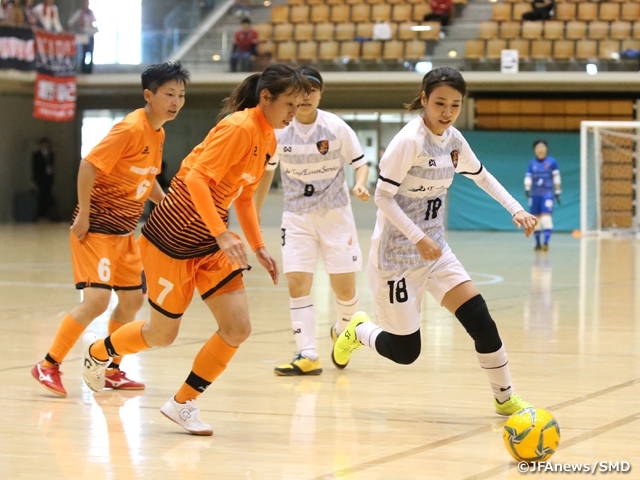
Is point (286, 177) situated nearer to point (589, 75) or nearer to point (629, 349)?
point (629, 349)

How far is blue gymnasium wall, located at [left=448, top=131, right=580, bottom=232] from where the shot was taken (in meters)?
22.3

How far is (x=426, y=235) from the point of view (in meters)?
4.49

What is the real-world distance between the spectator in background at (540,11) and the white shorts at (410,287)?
1830 centimetres

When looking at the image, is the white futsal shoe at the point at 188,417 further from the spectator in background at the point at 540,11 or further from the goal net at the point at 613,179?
the spectator in background at the point at 540,11

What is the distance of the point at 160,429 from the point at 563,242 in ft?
50.7

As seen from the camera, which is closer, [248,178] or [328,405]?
[248,178]

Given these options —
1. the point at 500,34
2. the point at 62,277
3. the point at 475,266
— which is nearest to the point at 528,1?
the point at 500,34

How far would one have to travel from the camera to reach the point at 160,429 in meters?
4.34

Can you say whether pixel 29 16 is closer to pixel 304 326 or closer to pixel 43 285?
pixel 43 285

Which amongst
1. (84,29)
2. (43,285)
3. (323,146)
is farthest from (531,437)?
(84,29)

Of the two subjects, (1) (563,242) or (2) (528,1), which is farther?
(2) (528,1)

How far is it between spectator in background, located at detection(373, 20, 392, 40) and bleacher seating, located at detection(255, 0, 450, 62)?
98mm

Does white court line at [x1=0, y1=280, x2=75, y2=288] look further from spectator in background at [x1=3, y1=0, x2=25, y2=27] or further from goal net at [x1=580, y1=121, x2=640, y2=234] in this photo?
goal net at [x1=580, y1=121, x2=640, y2=234]

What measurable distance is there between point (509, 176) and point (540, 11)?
3.87 metres
